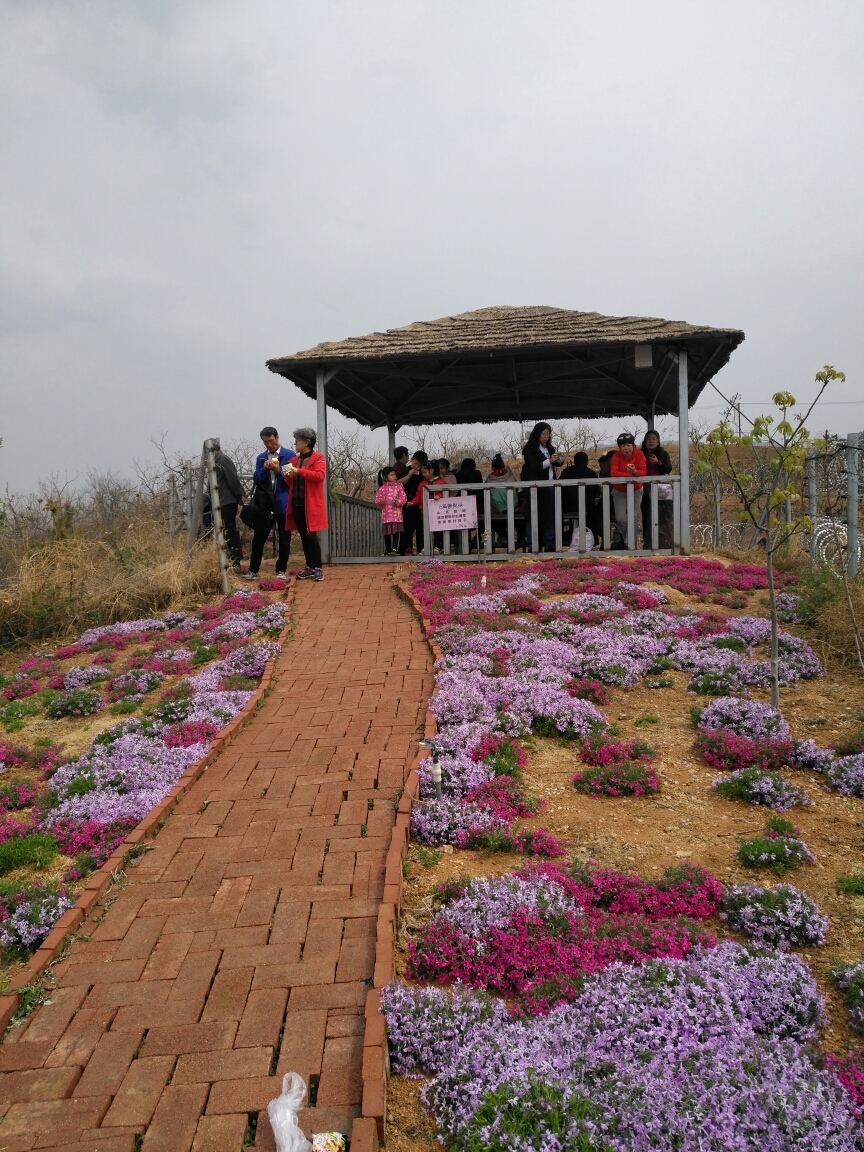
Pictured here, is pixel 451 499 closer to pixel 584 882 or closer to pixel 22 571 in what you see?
pixel 22 571

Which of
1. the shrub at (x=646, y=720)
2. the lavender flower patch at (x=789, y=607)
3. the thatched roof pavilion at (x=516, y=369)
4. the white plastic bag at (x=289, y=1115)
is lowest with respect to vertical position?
the white plastic bag at (x=289, y=1115)

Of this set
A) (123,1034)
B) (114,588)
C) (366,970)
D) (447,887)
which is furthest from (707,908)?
(114,588)

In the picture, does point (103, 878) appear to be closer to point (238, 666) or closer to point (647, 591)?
point (238, 666)

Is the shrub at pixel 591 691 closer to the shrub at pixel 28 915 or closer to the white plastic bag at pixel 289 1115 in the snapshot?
the shrub at pixel 28 915

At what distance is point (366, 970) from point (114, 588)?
850 cm

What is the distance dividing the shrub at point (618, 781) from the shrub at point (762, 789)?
41 centimetres

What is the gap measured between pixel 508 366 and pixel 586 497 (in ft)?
9.74

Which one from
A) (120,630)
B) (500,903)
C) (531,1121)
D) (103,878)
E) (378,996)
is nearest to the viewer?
(531,1121)

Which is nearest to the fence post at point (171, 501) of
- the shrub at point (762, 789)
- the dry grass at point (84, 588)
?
the dry grass at point (84, 588)

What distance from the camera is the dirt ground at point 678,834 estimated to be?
345 cm

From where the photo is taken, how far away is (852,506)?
9.27 meters

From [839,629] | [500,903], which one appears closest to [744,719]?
[839,629]

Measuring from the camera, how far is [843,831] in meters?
4.54

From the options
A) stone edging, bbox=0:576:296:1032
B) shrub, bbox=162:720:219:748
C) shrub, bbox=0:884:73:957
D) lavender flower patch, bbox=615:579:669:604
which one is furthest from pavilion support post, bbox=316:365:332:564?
shrub, bbox=0:884:73:957
